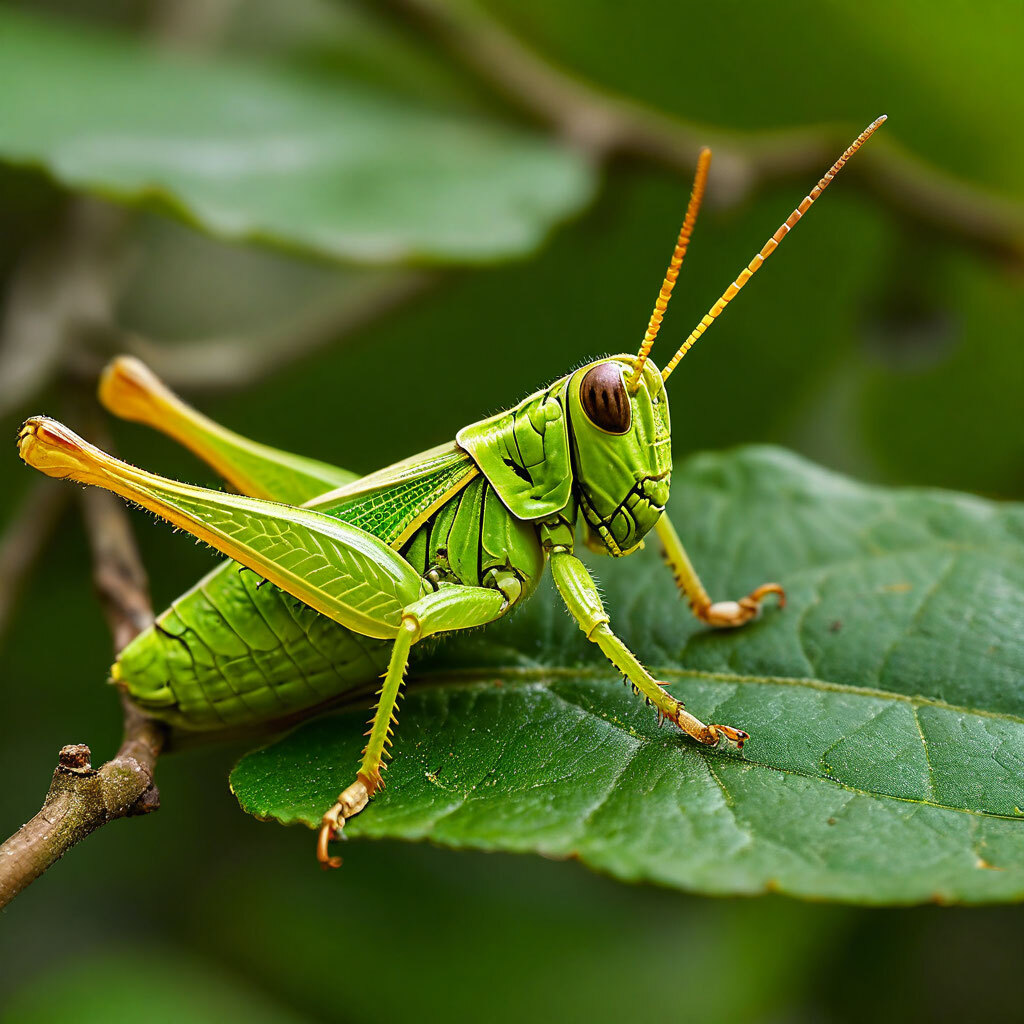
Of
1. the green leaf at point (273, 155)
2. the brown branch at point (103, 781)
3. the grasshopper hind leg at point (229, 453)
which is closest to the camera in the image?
the brown branch at point (103, 781)

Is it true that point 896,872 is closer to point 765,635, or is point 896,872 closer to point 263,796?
point 765,635

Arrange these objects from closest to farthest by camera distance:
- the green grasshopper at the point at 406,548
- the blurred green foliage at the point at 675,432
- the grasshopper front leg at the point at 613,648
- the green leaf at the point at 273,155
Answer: the grasshopper front leg at the point at 613,648
the green grasshopper at the point at 406,548
the green leaf at the point at 273,155
the blurred green foliage at the point at 675,432

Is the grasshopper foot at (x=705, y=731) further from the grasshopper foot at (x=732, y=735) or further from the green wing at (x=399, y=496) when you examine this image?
the green wing at (x=399, y=496)

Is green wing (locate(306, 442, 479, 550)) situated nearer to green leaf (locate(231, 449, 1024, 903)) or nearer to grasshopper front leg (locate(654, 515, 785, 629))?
green leaf (locate(231, 449, 1024, 903))

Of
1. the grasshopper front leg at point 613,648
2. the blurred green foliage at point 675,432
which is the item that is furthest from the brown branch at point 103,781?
the grasshopper front leg at point 613,648

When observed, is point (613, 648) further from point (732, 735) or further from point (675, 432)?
point (675, 432)

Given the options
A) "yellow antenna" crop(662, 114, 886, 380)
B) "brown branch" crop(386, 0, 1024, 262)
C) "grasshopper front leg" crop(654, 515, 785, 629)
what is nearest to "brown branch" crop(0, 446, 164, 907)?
"grasshopper front leg" crop(654, 515, 785, 629)

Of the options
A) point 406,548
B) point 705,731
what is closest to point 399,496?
point 406,548
